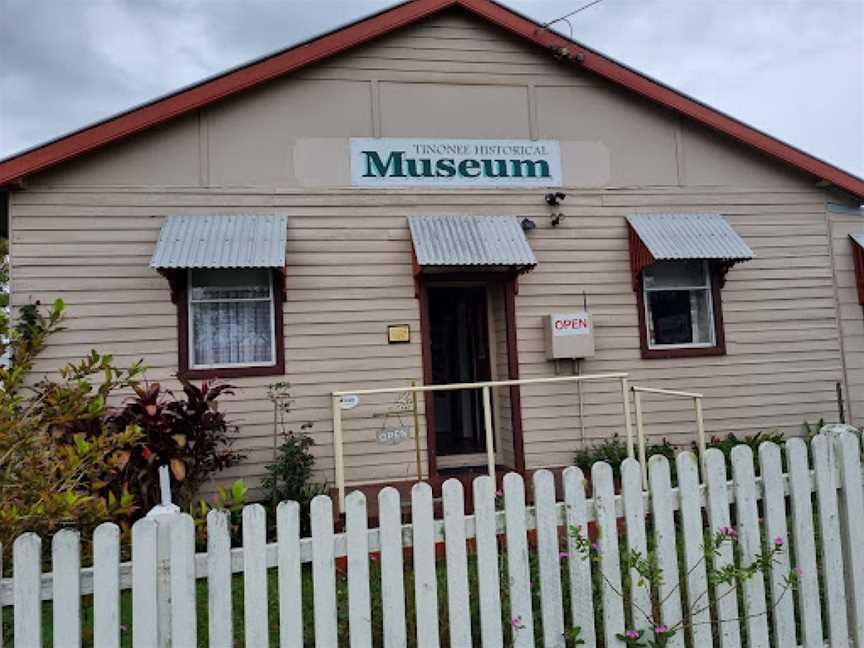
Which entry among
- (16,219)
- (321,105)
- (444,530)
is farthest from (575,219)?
(16,219)

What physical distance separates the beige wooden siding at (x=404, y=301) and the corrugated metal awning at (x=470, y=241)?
0.84 feet

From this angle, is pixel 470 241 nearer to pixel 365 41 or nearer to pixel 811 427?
pixel 365 41

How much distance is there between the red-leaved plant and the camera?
→ 586 cm

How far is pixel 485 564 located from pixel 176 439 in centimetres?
403

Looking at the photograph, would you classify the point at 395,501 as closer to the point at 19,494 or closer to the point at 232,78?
the point at 19,494

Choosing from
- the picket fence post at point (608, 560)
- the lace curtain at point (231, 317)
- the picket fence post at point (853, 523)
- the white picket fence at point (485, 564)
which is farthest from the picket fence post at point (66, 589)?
the lace curtain at point (231, 317)

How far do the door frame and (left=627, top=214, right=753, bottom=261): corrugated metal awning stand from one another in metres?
1.75

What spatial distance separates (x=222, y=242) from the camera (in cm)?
659

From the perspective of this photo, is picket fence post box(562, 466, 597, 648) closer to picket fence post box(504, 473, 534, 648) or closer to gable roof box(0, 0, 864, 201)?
picket fence post box(504, 473, 534, 648)

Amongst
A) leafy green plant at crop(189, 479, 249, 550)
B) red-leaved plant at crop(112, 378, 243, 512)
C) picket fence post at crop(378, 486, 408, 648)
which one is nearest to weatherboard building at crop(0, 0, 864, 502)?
red-leaved plant at crop(112, 378, 243, 512)

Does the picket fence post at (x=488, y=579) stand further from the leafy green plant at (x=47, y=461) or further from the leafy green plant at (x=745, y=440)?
the leafy green plant at (x=745, y=440)

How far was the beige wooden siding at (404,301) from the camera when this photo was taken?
667cm

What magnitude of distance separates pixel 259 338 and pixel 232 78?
2.92m

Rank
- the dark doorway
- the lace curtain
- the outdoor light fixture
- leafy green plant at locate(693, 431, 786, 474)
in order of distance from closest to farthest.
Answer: the lace curtain, leafy green plant at locate(693, 431, 786, 474), the outdoor light fixture, the dark doorway
